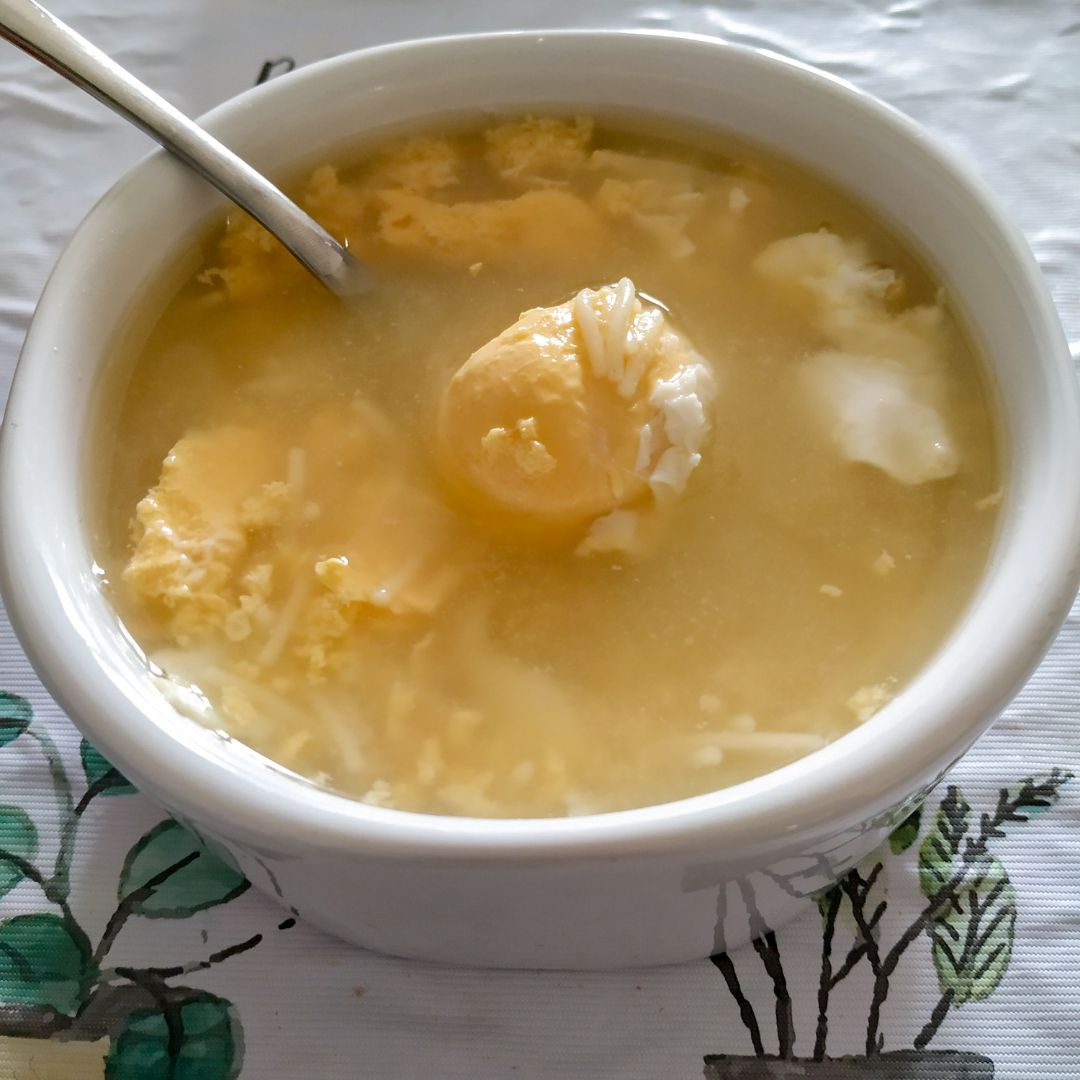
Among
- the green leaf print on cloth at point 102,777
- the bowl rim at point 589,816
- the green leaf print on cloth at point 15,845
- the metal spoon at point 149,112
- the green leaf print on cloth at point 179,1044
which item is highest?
the metal spoon at point 149,112

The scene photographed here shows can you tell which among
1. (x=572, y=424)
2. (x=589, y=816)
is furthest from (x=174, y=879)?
(x=572, y=424)

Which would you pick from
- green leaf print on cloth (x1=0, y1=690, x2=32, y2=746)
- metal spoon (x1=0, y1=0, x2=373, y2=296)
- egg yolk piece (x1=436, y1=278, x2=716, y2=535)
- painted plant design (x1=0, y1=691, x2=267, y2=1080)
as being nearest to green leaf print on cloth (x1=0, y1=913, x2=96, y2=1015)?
painted plant design (x1=0, y1=691, x2=267, y2=1080)

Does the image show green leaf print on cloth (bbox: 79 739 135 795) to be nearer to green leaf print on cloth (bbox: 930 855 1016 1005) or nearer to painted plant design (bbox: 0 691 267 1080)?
painted plant design (bbox: 0 691 267 1080)

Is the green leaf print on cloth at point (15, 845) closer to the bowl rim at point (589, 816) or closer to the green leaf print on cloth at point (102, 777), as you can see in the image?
the green leaf print on cloth at point (102, 777)

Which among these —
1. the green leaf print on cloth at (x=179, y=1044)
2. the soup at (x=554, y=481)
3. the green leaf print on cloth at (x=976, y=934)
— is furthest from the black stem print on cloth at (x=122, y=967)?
the green leaf print on cloth at (x=976, y=934)

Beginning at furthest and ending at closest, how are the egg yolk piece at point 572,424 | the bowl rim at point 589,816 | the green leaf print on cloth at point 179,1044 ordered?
the egg yolk piece at point 572,424 → the green leaf print on cloth at point 179,1044 → the bowl rim at point 589,816

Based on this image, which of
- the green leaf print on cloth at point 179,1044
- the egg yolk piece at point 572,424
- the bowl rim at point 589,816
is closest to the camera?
the bowl rim at point 589,816
